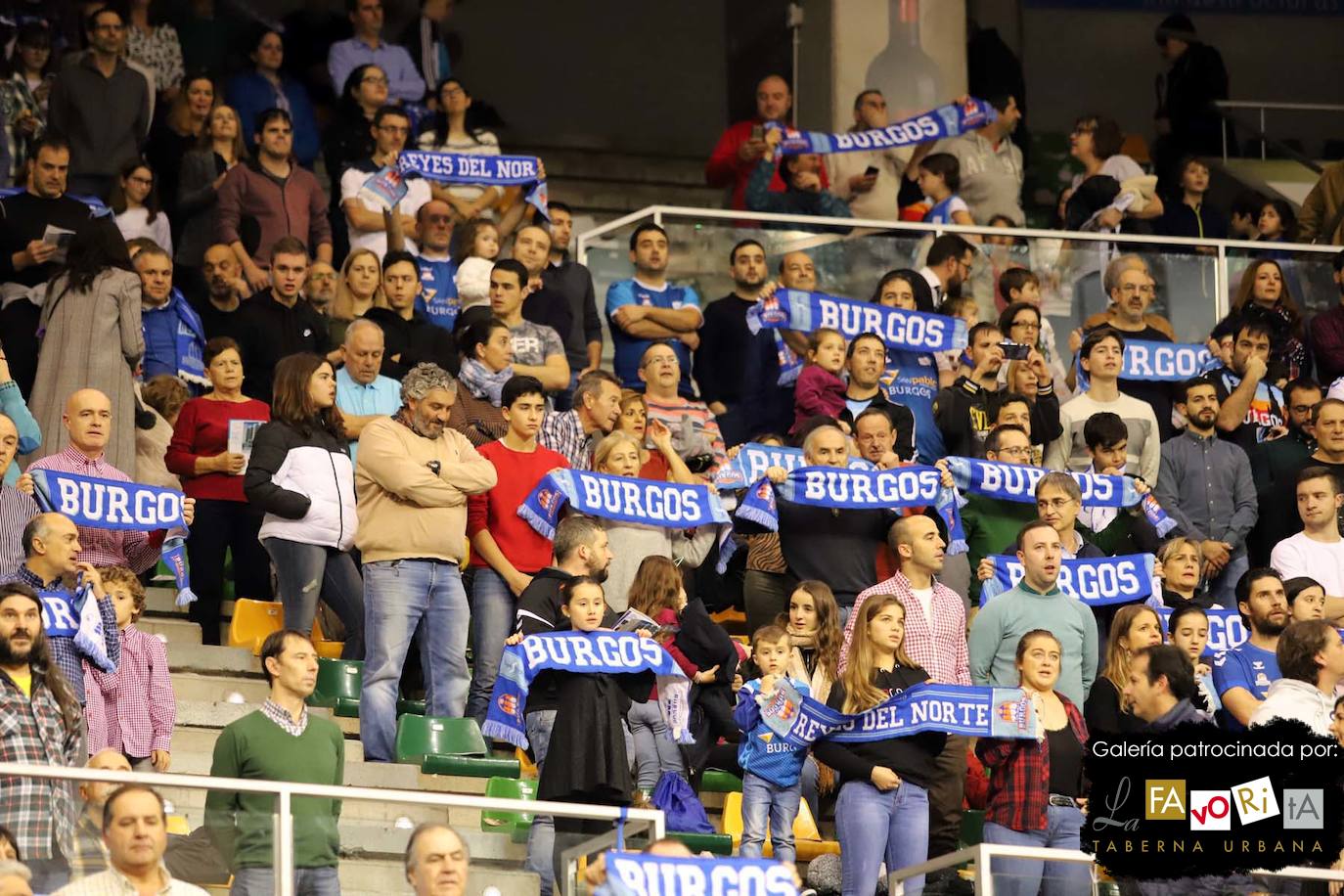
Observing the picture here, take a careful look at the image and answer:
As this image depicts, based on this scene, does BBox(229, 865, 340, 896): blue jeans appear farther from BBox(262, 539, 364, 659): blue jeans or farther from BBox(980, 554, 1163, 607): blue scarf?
BBox(980, 554, 1163, 607): blue scarf

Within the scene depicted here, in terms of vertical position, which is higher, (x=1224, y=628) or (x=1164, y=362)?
(x=1164, y=362)

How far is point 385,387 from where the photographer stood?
13570 millimetres

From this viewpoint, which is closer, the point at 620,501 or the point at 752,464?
the point at 620,501

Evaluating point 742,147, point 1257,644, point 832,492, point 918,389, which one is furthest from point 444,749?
point 742,147

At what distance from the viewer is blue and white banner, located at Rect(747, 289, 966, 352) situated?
1518 centimetres

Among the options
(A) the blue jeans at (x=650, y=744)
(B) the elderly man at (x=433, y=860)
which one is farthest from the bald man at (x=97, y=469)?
(B) the elderly man at (x=433, y=860)

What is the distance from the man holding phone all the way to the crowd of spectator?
4 centimetres

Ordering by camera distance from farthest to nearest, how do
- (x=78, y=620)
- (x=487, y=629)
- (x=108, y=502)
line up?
(x=487, y=629)
(x=108, y=502)
(x=78, y=620)

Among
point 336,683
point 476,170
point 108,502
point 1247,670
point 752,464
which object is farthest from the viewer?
point 476,170

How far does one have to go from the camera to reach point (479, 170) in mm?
16094

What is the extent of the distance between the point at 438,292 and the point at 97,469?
3615 mm

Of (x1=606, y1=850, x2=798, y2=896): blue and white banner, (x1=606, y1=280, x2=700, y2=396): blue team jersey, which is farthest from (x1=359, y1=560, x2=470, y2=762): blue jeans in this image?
(x1=606, y1=280, x2=700, y2=396): blue team jersey

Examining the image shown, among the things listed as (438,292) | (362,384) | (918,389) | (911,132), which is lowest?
(362,384)

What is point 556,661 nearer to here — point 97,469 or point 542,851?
point 542,851
